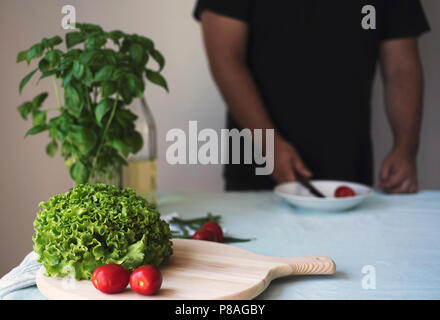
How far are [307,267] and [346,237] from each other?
31 cm

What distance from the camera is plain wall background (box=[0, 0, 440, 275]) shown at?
2277mm

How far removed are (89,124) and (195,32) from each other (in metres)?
1.50

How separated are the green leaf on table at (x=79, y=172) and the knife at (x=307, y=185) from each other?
62 centimetres

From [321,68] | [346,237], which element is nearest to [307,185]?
[346,237]

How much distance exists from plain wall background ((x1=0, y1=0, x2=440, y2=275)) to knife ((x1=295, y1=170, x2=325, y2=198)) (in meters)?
1.13

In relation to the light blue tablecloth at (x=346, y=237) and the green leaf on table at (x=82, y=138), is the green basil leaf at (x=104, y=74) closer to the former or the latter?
the green leaf on table at (x=82, y=138)

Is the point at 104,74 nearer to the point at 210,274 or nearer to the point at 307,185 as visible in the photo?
the point at 210,274

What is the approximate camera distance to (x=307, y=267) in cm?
78

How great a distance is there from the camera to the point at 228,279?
0.72 meters

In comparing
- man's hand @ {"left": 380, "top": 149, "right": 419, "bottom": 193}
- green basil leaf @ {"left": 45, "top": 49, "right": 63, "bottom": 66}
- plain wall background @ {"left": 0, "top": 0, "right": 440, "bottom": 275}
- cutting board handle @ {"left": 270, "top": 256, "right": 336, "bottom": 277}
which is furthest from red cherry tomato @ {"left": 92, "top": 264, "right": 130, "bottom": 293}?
plain wall background @ {"left": 0, "top": 0, "right": 440, "bottom": 275}

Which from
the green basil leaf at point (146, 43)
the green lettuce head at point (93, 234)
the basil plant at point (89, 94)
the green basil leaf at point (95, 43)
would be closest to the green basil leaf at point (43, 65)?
the basil plant at point (89, 94)

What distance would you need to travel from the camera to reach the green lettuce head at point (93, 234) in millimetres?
700

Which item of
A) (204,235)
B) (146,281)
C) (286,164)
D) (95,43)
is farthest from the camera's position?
(286,164)
